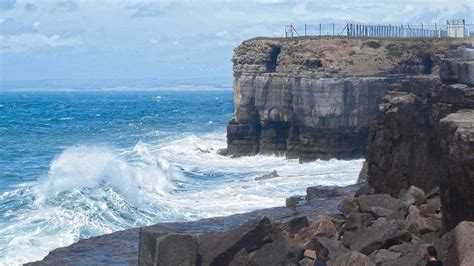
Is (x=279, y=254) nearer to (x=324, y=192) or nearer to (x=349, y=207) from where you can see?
(x=349, y=207)

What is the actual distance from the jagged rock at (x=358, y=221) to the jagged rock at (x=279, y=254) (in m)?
1.61

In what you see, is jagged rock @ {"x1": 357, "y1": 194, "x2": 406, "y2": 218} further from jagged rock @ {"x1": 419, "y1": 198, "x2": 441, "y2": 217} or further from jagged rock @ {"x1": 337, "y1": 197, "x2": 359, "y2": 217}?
jagged rock @ {"x1": 419, "y1": 198, "x2": 441, "y2": 217}

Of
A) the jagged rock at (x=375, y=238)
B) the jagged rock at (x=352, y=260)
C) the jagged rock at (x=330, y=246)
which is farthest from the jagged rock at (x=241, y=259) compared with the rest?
the jagged rock at (x=352, y=260)

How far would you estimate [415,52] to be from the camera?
144 ft

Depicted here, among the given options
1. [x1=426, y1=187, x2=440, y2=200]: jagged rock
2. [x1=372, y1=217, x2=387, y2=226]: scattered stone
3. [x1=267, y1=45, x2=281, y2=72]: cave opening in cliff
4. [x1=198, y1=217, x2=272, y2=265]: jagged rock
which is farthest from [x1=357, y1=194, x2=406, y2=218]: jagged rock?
[x1=267, y1=45, x2=281, y2=72]: cave opening in cliff

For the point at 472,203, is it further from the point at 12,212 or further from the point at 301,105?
the point at 301,105

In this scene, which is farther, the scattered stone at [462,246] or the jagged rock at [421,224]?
the jagged rock at [421,224]

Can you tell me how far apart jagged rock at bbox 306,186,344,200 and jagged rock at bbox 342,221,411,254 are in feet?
28.0

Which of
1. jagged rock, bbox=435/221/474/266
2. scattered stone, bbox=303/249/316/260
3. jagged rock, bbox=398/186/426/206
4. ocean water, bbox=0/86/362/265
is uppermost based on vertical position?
jagged rock, bbox=435/221/474/266

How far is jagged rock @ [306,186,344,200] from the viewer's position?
21234mm

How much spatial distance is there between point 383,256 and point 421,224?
1901 millimetres

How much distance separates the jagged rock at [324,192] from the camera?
21.2 metres

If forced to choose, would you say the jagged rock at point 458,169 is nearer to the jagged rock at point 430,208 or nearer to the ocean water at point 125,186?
the jagged rock at point 430,208


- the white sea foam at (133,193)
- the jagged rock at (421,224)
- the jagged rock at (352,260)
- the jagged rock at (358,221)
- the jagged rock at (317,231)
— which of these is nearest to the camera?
the jagged rock at (352,260)
